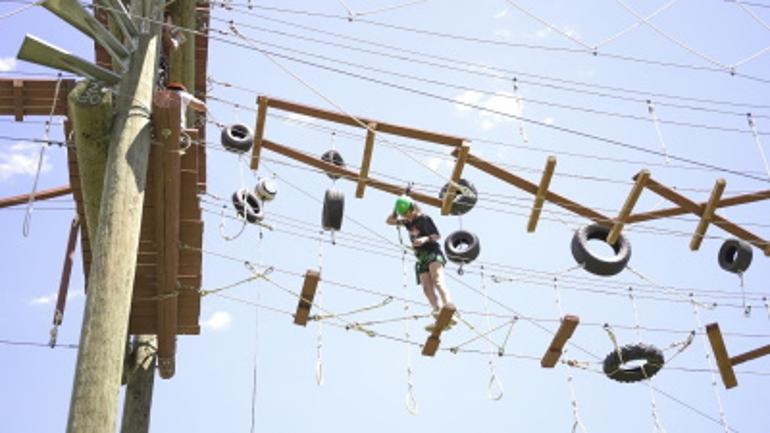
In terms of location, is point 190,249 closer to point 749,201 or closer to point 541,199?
point 541,199

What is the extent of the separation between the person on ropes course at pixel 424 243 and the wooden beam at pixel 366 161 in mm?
422

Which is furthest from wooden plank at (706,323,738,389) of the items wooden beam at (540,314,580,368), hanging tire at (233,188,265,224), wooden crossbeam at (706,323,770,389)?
hanging tire at (233,188,265,224)

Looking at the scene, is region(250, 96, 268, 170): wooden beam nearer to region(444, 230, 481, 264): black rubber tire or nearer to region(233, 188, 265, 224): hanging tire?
region(233, 188, 265, 224): hanging tire

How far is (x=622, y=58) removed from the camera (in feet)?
33.7

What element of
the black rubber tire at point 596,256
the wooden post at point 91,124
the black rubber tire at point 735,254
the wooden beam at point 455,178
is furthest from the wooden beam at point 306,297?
the black rubber tire at point 735,254

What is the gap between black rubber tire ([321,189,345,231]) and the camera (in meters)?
9.51

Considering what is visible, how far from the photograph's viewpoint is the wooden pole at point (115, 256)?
5543 mm

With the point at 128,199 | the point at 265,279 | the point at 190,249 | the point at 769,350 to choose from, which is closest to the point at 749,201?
the point at 769,350

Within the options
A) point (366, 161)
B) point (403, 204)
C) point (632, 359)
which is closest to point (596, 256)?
point (632, 359)

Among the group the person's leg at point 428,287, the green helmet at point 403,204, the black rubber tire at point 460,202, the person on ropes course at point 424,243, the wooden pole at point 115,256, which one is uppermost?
the black rubber tire at point 460,202

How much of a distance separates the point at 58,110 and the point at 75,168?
39.5 inches

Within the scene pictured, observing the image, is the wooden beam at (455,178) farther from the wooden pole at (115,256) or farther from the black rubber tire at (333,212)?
the wooden pole at (115,256)

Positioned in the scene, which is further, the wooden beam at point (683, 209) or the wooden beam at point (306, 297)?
the wooden beam at point (683, 209)

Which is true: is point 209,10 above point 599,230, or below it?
above
